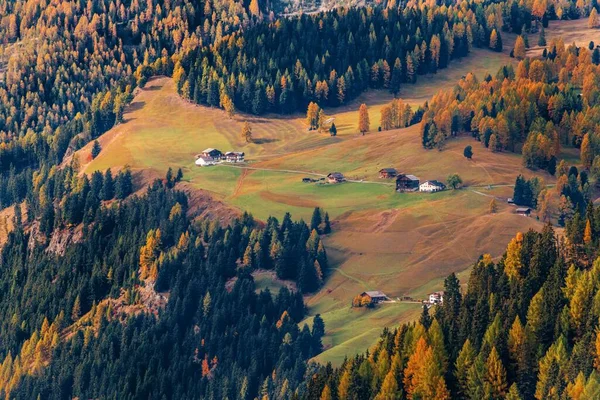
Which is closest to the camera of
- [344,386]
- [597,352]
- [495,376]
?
[597,352]

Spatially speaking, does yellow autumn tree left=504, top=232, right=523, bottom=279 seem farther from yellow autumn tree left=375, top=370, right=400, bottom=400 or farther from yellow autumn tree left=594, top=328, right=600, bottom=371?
yellow autumn tree left=594, top=328, right=600, bottom=371

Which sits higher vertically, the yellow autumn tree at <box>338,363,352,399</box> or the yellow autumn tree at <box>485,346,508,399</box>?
the yellow autumn tree at <box>485,346,508,399</box>

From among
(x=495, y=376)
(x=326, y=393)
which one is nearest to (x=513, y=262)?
(x=495, y=376)

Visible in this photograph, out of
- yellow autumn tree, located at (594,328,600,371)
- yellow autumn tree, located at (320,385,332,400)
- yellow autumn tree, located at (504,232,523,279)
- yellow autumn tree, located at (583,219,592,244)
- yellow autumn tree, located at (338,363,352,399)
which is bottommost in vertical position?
yellow autumn tree, located at (320,385,332,400)

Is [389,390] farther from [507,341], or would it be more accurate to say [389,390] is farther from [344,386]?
[507,341]

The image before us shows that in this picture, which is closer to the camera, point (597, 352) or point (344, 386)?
point (597, 352)

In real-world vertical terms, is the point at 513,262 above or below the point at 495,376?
above

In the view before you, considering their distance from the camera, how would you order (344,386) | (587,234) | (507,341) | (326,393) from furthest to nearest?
(587,234) → (326,393) → (344,386) → (507,341)

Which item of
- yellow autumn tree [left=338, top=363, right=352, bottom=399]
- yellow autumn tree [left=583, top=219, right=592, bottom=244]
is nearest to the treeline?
yellow autumn tree [left=583, top=219, right=592, bottom=244]

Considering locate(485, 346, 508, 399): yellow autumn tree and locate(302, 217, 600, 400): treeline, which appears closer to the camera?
locate(302, 217, 600, 400): treeline

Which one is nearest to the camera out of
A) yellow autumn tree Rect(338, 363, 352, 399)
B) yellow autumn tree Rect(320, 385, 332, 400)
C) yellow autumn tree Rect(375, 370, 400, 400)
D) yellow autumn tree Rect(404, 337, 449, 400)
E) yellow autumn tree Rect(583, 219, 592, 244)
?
yellow autumn tree Rect(404, 337, 449, 400)

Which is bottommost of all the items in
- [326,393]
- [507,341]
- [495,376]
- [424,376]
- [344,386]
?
[326,393]
